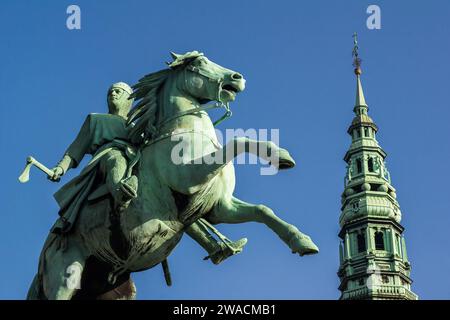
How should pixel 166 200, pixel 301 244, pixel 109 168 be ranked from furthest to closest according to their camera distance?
1. pixel 109 168
2. pixel 166 200
3. pixel 301 244

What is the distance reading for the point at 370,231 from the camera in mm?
112062

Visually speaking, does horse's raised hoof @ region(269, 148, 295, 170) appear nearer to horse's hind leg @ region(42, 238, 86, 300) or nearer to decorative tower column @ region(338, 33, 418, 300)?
horse's hind leg @ region(42, 238, 86, 300)

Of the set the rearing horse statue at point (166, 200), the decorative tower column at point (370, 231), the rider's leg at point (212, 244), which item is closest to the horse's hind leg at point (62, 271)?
the rearing horse statue at point (166, 200)

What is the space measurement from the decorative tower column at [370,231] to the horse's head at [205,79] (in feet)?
306

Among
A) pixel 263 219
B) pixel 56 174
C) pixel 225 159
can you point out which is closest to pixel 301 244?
pixel 263 219

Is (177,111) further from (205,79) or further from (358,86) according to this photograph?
(358,86)

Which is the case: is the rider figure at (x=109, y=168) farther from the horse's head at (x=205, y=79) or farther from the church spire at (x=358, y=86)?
the church spire at (x=358, y=86)

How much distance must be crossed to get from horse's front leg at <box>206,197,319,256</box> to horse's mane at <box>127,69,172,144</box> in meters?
1.53

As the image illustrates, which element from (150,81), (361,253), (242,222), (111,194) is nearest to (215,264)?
(242,222)

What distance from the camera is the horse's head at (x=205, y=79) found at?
14898 mm

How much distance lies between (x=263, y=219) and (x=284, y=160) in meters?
1.07

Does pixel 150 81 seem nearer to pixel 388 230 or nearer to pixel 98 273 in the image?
pixel 98 273

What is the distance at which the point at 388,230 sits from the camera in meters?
112

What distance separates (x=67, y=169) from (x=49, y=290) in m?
1.98
